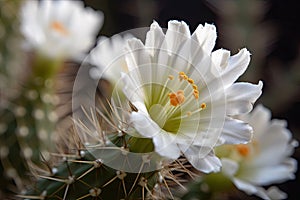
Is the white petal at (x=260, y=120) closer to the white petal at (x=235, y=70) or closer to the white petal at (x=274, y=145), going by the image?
the white petal at (x=274, y=145)

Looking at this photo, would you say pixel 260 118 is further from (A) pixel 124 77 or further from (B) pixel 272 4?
(B) pixel 272 4

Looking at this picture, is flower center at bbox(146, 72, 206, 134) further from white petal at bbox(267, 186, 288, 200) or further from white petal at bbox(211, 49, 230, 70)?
white petal at bbox(267, 186, 288, 200)

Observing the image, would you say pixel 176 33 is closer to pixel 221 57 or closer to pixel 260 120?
pixel 221 57

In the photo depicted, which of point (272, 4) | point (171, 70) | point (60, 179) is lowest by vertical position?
point (272, 4)

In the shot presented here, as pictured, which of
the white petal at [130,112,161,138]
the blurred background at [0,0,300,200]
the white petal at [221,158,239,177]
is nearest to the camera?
the white petal at [130,112,161,138]

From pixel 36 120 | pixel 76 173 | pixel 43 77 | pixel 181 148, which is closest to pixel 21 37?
pixel 43 77

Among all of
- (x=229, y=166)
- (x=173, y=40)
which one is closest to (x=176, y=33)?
(x=173, y=40)

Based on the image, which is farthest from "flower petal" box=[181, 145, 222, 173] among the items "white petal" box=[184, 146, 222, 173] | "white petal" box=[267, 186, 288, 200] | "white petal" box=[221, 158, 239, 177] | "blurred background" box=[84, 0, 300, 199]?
"blurred background" box=[84, 0, 300, 199]
